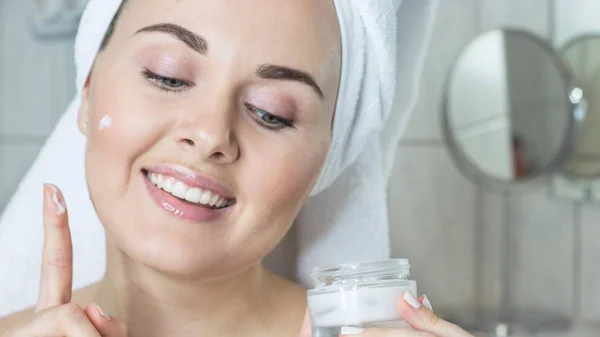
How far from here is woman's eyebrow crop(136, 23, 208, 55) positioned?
29.5 inches

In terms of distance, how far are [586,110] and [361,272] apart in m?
1.15

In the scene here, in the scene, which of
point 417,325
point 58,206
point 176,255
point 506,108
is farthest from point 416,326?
point 506,108

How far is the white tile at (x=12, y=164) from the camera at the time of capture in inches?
61.2

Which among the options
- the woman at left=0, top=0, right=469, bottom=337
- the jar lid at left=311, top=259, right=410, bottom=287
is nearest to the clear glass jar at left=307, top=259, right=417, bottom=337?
the jar lid at left=311, top=259, right=410, bottom=287

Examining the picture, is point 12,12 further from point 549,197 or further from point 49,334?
point 549,197

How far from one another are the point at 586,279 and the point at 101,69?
49.7 inches

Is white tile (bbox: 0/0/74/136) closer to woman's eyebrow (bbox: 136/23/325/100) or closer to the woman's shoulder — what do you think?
the woman's shoulder

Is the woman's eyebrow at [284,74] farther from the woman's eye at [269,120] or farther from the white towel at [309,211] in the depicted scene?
the white towel at [309,211]

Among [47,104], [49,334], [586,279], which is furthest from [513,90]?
[49,334]

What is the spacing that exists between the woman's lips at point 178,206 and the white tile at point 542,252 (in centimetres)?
116

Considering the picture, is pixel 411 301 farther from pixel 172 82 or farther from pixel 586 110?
pixel 586 110

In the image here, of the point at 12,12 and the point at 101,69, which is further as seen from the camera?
the point at 12,12

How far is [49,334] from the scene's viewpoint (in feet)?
2.11

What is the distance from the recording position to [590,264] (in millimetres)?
1661
